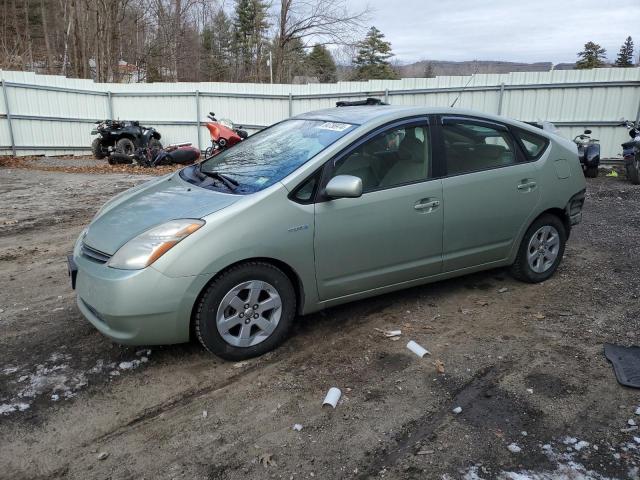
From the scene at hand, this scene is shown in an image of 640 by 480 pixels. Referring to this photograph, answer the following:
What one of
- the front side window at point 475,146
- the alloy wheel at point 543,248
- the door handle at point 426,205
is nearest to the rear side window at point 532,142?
the front side window at point 475,146

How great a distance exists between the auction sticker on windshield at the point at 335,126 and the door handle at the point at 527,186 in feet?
5.50

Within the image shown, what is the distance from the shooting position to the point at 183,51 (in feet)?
110

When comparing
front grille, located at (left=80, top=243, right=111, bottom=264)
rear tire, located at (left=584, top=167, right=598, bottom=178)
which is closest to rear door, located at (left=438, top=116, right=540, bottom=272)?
front grille, located at (left=80, top=243, right=111, bottom=264)

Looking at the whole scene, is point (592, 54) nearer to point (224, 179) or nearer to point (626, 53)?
point (626, 53)

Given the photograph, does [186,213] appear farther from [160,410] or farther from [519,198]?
[519,198]

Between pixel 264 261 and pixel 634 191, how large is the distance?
8.90 m

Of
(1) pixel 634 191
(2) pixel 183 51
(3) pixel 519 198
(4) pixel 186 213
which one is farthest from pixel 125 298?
(2) pixel 183 51

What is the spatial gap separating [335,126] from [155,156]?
10.5 metres

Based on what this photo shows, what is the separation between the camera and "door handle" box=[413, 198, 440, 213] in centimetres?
383

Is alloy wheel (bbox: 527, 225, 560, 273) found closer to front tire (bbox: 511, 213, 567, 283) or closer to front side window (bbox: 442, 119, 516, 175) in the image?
front tire (bbox: 511, 213, 567, 283)

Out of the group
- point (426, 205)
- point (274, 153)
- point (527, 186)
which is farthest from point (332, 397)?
point (527, 186)

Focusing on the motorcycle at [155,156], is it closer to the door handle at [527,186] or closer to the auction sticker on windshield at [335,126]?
the auction sticker on windshield at [335,126]

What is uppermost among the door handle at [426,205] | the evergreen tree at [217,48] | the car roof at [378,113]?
the evergreen tree at [217,48]

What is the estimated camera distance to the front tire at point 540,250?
4.59 metres
